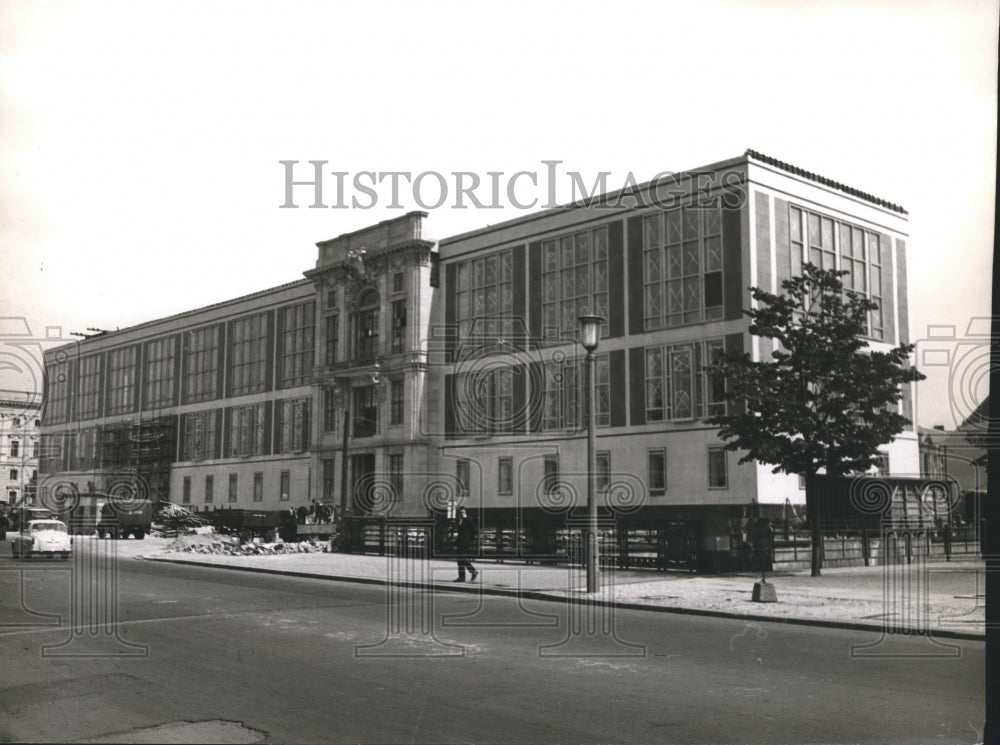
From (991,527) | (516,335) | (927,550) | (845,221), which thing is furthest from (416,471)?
(991,527)

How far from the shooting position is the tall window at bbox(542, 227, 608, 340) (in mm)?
42562

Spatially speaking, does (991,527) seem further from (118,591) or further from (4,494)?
(4,494)

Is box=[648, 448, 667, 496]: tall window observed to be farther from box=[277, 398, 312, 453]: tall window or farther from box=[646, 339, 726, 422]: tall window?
box=[277, 398, 312, 453]: tall window

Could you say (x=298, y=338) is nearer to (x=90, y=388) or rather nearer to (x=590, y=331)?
(x=90, y=388)

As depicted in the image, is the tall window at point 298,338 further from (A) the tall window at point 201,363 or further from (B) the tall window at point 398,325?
(B) the tall window at point 398,325

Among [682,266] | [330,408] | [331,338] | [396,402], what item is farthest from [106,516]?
[682,266]

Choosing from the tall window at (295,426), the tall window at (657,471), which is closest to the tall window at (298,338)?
the tall window at (295,426)

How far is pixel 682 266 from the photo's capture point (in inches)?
1549

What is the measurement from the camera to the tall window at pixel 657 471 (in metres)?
38.7

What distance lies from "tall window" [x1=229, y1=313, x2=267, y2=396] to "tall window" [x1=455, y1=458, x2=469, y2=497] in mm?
14566

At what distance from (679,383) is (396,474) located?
18.6m

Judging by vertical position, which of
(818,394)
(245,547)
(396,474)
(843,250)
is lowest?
(245,547)

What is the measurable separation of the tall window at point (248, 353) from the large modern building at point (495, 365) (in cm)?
14

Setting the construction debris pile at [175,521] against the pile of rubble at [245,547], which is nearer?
the pile of rubble at [245,547]
